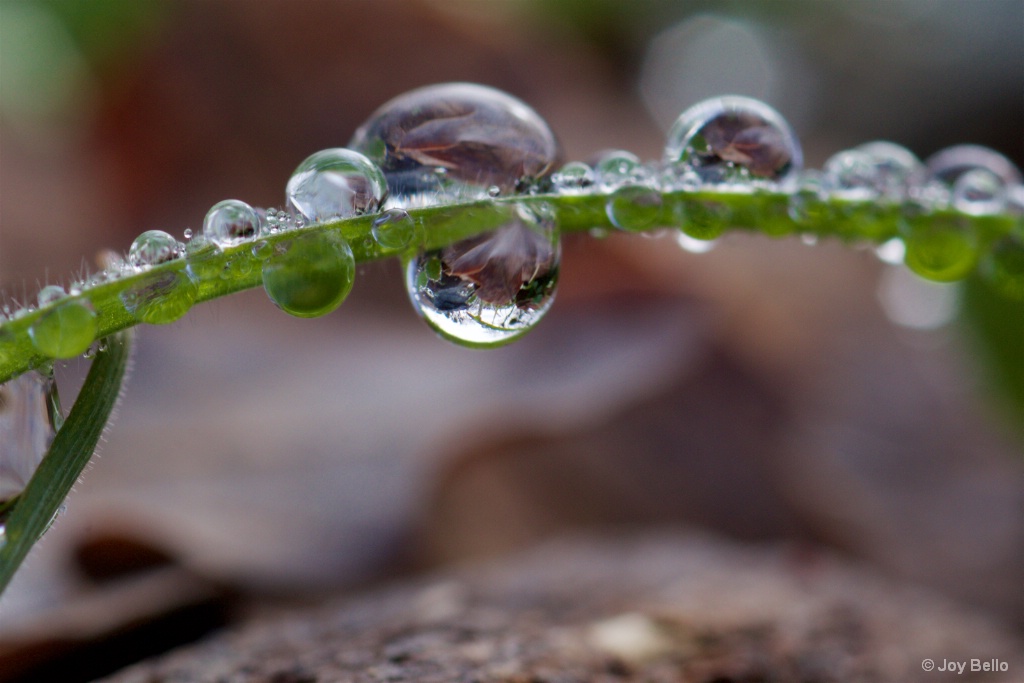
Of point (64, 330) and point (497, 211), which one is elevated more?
point (497, 211)

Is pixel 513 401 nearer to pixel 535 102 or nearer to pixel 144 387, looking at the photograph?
pixel 144 387

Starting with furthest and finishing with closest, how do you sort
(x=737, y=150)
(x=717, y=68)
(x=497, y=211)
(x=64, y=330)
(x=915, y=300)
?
(x=717, y=68) < (x=915, y=300) < (x=737, y=150) < (x=497, y=211) < (x=64, y=330)

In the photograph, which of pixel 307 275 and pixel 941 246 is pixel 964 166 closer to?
pixel 941 246

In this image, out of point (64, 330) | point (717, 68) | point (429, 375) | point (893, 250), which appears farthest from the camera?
point (717, 68)

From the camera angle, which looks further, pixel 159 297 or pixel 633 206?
pixel 633 206

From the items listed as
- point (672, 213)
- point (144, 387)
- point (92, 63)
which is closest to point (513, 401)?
point (144, 387)

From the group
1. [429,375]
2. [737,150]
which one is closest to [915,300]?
[429,375]

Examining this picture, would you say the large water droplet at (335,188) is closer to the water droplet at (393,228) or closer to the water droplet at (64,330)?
the water droplet at (393,228)

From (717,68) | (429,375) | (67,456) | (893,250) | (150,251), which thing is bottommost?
(67,456)
